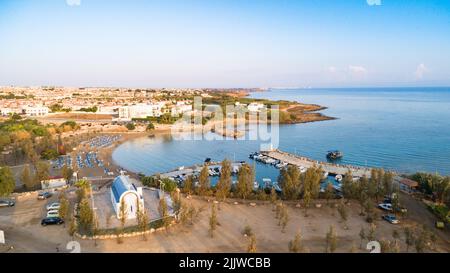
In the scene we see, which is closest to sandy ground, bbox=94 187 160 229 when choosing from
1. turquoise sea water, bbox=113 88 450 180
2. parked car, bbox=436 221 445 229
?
turquoise sea water, bbox=113 88 450 180

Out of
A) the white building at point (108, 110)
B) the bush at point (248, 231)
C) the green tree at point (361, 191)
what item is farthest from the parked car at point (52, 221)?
the white building at point (108, 110)

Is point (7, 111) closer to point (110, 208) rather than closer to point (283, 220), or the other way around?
point (110, 208)

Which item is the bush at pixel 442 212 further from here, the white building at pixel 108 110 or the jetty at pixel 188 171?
the white building at pixel 108 110

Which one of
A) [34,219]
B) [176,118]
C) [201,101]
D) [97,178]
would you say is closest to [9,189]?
[34,219]

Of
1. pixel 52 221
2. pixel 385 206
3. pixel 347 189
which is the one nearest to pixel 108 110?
pixel 52 221

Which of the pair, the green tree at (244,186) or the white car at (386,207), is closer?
the white car at (386,207)
